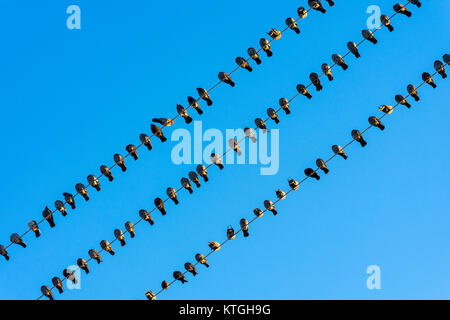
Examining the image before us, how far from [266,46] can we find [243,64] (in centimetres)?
103

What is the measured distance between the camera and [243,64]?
26.1m

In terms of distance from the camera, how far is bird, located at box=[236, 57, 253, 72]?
2606 cm

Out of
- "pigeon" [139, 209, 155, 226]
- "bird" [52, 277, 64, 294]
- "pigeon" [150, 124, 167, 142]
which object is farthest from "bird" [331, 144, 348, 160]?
"bird" [52, 277, 64, 294]

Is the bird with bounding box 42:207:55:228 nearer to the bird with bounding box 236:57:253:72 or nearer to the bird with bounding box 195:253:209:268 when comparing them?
the bird with bounding box 195:253:209:268

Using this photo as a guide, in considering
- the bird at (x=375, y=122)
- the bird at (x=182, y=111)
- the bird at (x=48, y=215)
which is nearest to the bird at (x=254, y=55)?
the bird at (x=182, y=111)

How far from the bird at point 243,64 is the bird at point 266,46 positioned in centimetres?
76

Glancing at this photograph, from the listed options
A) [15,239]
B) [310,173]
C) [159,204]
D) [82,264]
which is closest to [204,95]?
[159,204]

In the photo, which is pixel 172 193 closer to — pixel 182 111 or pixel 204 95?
pixel 182 111

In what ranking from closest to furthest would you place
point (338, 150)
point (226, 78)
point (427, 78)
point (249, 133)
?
point (427, 78), point (226, 78), point (249, 133), point (338, 150)

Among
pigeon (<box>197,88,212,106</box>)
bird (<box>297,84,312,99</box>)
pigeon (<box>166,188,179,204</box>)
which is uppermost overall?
pigeon (<box>197,88,212,106</box>)

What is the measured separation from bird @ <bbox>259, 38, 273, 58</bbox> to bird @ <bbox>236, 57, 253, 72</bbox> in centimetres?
76

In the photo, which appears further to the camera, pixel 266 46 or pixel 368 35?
pixel 266 46
